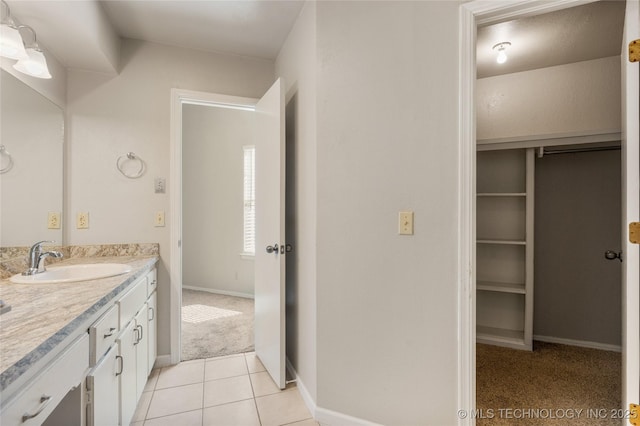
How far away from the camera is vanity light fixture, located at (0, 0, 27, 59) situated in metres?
1.45

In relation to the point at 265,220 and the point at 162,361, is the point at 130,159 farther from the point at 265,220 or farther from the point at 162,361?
the point at 162,361

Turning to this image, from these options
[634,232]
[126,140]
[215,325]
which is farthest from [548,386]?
[126,140]

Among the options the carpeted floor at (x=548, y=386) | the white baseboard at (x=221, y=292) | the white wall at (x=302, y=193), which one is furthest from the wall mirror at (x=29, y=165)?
the carpeted floor at (x=548, y=386)

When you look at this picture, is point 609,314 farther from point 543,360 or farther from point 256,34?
point 256,34

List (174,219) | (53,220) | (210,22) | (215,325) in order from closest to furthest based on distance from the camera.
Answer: (53,220) → (210,22) → (174,219) → (215,325)

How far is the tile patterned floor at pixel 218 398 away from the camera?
1798 mm

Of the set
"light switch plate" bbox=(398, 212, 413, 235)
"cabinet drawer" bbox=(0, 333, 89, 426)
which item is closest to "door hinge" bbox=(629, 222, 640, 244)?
"light switch plate" bbox=(398, 212, 413, 235)

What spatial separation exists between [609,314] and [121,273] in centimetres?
370

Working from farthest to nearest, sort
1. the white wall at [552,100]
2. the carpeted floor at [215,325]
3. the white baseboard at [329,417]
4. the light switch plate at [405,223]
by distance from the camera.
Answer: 1. the carpeted floor at [215,325]
2. the white wall at [552,100]
3. the white baseboard at [329,417]
4. the light switch plate at [405,223]

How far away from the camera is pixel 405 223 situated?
1581 mm

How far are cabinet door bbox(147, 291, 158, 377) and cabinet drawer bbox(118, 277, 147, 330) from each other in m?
0.21

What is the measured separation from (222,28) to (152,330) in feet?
7.35

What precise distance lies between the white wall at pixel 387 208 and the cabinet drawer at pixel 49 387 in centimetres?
109

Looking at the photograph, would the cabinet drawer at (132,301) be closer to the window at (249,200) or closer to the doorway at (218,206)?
the doorway at (218,206)
